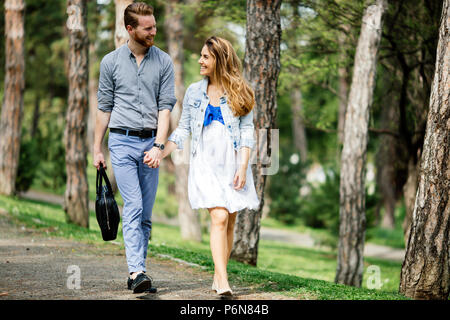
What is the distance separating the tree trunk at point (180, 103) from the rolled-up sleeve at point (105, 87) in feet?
35.9

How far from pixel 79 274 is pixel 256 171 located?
3628 mm

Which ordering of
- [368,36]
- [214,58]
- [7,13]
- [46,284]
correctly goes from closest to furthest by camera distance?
[214,58] < [46,284] < [368,36] < [7,13]

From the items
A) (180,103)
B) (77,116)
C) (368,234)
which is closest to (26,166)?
(180,103)

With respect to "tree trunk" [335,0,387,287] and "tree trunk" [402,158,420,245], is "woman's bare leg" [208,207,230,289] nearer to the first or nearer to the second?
"tree trunk" [335,0,387,287]

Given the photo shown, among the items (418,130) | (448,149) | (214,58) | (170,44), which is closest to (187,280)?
(214,58)

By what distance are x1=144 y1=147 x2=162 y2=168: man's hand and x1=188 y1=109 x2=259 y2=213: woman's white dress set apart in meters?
0.30

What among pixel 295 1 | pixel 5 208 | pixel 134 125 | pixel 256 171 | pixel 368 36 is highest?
pixel 295 1

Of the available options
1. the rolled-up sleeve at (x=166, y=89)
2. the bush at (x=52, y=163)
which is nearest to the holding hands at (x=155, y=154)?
the rolled-up sleeve at (x=166, y=89)

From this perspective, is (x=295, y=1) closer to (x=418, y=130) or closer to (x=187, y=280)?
(x=418, y=130)

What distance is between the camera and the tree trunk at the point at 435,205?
6551 mm

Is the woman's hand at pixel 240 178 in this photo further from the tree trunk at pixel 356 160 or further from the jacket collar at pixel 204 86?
the tree trunk at pixel 356 160

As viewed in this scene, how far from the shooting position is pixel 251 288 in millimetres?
6082

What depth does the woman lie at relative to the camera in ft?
17.7

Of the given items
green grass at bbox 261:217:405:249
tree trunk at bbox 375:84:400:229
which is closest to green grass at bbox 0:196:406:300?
green grass at bbox 261:217:405:249
